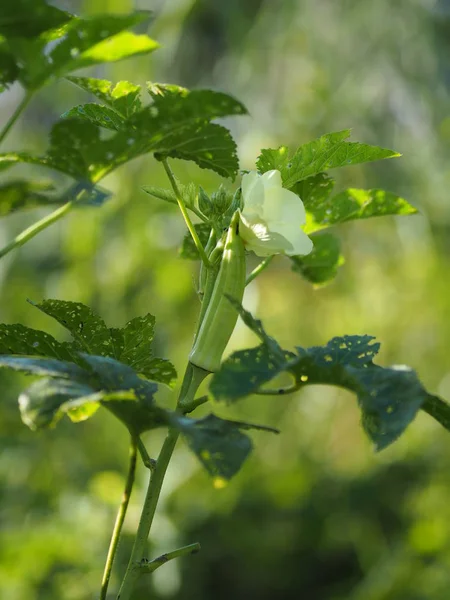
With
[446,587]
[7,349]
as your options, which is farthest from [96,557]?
[7,349]

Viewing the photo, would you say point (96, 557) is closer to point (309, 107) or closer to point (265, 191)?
point (265, 191)

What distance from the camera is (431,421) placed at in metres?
1.77

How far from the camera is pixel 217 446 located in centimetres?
30

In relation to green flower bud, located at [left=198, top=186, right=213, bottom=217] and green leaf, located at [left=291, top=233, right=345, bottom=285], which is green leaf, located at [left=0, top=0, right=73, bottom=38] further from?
green leaf, located at [left=291, top=233, right=345, bottom=285]

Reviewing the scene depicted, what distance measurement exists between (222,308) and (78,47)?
0.46ft

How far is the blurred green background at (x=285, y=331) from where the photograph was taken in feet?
4.15

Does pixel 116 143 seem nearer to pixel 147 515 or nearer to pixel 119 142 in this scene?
pixel 119 142

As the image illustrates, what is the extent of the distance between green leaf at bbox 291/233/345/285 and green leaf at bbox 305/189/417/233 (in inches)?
1.9

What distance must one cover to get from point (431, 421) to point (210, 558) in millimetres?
643

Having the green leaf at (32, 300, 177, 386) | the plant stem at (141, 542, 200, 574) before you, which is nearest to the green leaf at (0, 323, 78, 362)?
the green leaf at (32, 300, 177, 386)

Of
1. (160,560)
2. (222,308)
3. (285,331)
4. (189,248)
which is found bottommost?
(160,560)

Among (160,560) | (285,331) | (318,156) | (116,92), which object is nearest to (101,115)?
(116,92)

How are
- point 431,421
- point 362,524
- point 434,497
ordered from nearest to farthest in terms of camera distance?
point 434,497, point 362,524, point 431,421

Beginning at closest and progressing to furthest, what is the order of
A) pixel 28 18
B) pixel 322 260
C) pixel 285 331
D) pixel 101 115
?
pixel 28 18, pixel 101 115, pixel 322 260, pixel 285 331
